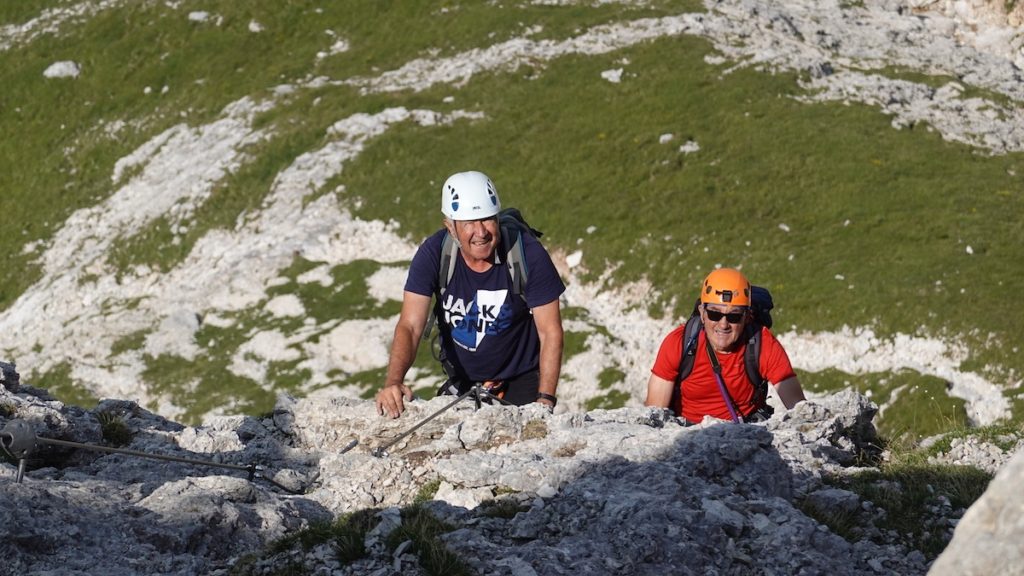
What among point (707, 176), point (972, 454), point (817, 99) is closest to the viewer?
point (972, 454)

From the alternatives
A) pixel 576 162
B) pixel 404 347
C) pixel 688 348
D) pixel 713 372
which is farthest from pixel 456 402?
pixel 576 162

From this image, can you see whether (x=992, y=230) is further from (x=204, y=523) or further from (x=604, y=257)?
(x=204, y=523)

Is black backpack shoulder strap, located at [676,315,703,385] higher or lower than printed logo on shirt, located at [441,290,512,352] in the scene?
lower

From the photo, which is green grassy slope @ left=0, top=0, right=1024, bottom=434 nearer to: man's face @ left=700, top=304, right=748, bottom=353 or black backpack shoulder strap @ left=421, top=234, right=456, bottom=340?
man's face @ left=700, top=304, right=748, bottom=353

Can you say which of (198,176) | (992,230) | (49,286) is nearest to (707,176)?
(992,230)

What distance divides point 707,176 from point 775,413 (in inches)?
1136

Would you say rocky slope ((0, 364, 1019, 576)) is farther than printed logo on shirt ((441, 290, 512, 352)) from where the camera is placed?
No

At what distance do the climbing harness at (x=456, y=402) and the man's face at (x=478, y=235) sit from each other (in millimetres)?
1418

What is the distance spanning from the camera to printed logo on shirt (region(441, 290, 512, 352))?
11.5 metres

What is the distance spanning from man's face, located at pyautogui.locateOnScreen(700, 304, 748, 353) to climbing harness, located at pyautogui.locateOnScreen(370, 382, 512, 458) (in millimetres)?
2440

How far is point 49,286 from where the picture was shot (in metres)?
43.8

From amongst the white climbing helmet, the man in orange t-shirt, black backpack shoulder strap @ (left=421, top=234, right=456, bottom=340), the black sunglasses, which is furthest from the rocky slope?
the white climbing helmet

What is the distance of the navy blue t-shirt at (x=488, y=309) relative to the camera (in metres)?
11.3

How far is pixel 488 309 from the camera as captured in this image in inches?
456
